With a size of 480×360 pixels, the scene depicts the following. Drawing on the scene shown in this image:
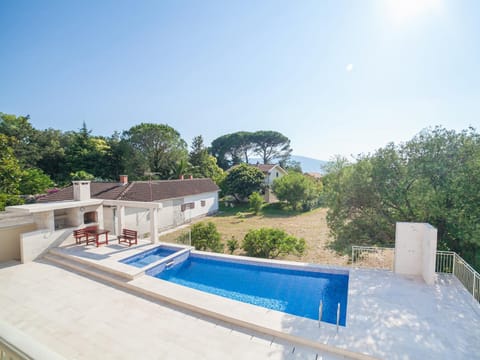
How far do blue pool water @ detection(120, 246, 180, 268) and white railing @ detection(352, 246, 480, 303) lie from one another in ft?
29.6

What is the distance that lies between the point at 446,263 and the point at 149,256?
13193 millimetres

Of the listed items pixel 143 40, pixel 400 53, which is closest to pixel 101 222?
pixel 143 40

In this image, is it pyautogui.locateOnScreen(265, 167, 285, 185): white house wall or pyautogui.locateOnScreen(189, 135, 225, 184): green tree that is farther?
pyautogui.locateOnScreen(265, 167, 285, 185): white house wall

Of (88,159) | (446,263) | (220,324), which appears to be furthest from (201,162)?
(220,324)

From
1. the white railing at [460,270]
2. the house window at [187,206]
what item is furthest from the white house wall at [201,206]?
the white railing at [460,270]

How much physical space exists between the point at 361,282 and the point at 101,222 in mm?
13740

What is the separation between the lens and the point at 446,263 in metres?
9.79

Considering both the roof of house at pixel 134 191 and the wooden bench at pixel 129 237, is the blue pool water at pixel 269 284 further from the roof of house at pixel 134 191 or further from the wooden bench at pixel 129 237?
the roof of house at pixel 134 191

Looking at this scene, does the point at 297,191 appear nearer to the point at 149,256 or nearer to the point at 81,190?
the point at 149,256

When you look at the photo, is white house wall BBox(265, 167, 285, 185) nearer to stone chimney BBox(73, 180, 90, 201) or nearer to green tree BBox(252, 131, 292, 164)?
green tree BBox(252, 131, 292, 164)

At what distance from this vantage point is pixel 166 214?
67.5 ft

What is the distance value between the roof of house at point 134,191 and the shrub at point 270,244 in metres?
9.84

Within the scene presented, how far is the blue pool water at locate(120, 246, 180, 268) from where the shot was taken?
1077 centimetres

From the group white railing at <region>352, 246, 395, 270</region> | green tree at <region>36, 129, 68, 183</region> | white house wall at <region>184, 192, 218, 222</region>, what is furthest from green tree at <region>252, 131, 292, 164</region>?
white railing at <region>352, 246, 395, 270</region>
